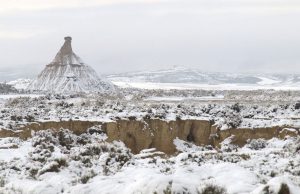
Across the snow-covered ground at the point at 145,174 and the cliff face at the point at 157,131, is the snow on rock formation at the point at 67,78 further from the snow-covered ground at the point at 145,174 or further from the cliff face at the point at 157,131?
the snow-covered ground at the point at 145,174

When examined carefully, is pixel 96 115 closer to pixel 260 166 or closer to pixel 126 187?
pixel 260 166

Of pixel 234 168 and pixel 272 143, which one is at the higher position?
pixel 234 168

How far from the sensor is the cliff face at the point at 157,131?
4194 cm

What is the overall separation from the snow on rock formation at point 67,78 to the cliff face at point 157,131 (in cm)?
13498

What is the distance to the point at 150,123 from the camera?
151 feet

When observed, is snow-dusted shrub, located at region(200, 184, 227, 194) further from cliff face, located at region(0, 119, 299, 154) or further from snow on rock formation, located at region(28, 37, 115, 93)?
snow on rock formation, located at region(28, 37, 115, 93)

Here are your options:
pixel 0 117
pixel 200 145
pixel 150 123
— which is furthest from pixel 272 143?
pixel 0 117

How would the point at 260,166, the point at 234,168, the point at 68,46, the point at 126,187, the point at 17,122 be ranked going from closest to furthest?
the point at 126,187, the point at 234,168, the point at 260,166, the point at 17,122, the point at 68,46

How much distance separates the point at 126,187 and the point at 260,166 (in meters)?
6.41

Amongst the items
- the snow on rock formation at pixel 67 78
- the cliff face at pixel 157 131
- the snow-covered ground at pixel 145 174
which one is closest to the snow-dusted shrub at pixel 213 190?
the snow-covered ground at pixel 145 174

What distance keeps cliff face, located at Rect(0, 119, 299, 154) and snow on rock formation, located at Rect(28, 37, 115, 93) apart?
134979 mm

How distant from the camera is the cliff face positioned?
41938mm

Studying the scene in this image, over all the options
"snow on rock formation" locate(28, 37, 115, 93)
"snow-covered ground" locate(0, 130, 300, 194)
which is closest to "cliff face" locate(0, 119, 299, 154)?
"snow-covered ground" locate(0, 130, 300, 194)

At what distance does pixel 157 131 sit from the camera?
149 ft
